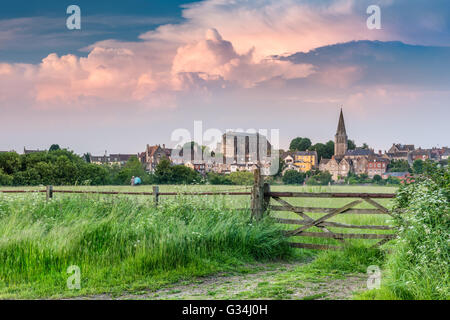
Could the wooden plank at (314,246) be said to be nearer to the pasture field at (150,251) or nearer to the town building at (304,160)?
the pasture field at (150,251)

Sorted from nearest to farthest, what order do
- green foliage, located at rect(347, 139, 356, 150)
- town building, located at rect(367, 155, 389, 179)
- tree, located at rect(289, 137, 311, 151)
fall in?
tree, located at rect(289, 137, 311, 151), town building, located at rect(367, 155, 389, 179), green foliage, located at rect(347, 139, 356, 150)

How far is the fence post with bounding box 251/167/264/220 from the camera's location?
34.1 feet

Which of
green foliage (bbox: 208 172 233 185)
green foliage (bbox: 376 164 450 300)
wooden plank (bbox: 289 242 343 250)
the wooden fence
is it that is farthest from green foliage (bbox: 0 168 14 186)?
green foliage (bbox: 376 164 450 300)

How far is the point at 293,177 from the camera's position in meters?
44.8

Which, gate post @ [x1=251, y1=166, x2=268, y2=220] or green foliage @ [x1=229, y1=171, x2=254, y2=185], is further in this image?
green foliage @ [x1=229, y1=171, x2=254, y2=185]

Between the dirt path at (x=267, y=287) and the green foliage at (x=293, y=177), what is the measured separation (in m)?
37.0

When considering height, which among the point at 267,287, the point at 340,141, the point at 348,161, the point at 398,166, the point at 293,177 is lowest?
the point at 267,287

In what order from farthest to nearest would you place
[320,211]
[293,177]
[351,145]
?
[351,145] → [293,177] → [320,211]

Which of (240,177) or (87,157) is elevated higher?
(87,157)

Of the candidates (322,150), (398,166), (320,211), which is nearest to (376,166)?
(398,166)

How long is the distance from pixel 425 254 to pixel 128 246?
17.0 feet

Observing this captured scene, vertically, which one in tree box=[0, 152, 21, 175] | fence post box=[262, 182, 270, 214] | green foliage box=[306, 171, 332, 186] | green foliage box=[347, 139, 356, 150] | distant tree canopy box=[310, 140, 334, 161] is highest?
green foliage box=[347, 139, 356, 150]
